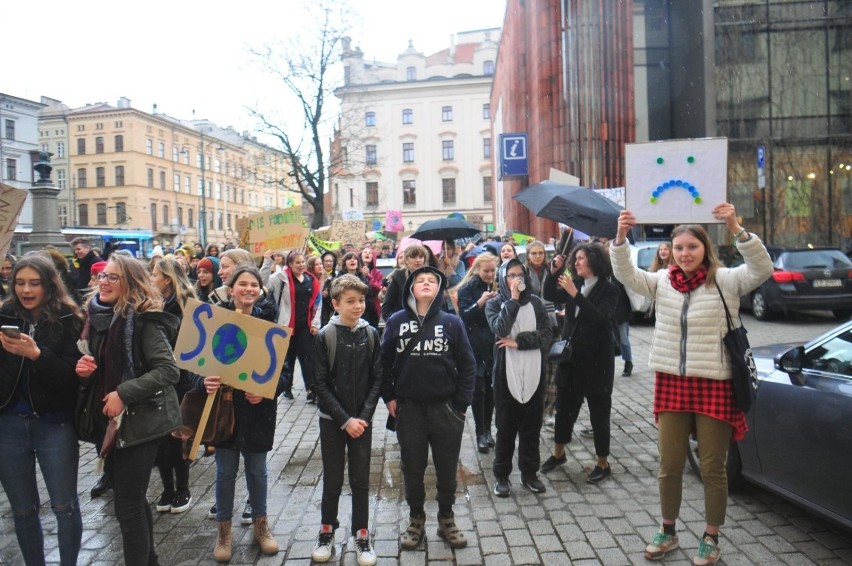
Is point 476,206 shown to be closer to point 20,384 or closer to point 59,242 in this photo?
point 59,242

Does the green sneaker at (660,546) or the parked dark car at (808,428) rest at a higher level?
the parked dark car at (808,428)

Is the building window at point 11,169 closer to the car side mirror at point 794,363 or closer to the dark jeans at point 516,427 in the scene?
the dark jeans at point 516,427

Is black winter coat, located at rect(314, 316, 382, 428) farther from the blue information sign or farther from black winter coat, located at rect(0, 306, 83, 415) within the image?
the blue information sign

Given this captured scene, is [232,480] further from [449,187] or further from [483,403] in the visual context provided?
[449,187]

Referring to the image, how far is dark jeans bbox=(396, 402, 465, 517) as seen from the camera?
4.30m

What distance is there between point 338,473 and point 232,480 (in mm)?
664

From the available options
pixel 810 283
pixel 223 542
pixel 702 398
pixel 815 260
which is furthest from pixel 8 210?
pixel 815 260

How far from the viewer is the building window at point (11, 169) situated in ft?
177

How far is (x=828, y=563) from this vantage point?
12.8 ft

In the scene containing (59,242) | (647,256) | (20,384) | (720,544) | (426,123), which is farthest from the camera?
(426,123)

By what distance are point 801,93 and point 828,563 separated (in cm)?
2495

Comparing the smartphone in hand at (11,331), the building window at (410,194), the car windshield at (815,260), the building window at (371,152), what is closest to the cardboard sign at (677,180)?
the smartphone in hand at (11,331)

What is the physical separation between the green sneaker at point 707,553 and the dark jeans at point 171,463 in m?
3.56

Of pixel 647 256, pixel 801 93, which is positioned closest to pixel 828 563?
pixel 647 256
